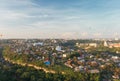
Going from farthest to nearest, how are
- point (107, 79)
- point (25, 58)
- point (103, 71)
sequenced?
point (25, 58) < point (103, 71) < point (107, 79)

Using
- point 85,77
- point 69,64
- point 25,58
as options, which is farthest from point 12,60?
point 85,77

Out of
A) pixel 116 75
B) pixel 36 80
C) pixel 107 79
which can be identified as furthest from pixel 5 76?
pixel 116 75

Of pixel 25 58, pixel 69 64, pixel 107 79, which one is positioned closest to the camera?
pixel 107 79

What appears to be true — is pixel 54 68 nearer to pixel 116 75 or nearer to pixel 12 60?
pixel 116 75

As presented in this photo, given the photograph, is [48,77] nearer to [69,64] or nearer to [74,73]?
[74,73]

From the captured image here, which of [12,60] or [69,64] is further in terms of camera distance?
[12,60]

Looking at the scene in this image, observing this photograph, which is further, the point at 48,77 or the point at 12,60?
the point at 12,60

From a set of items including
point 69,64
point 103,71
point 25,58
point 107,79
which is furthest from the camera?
point 25,58

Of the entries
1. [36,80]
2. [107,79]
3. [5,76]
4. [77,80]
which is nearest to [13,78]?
[5,76]
